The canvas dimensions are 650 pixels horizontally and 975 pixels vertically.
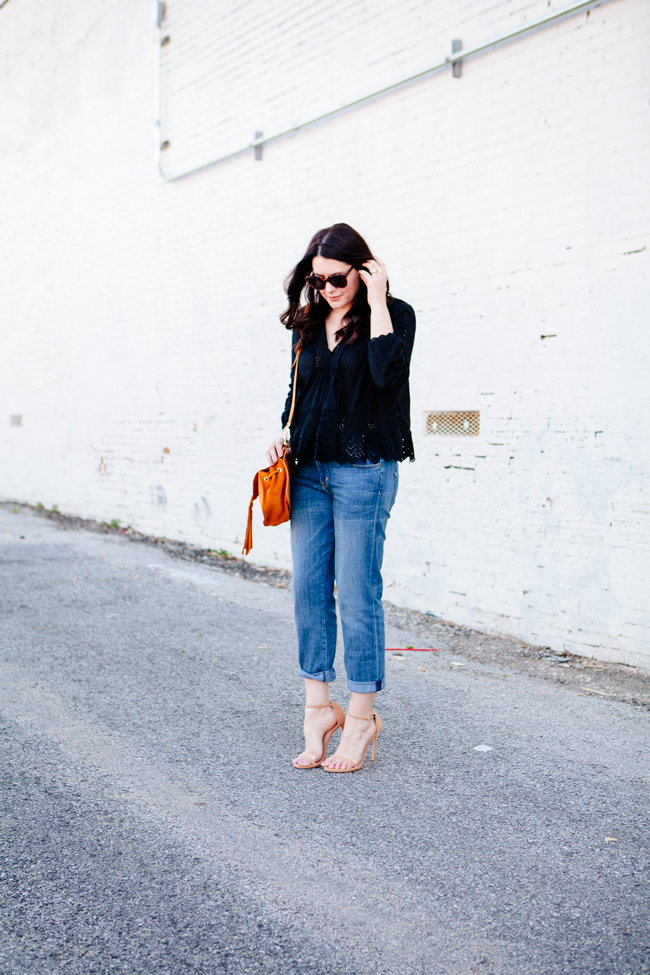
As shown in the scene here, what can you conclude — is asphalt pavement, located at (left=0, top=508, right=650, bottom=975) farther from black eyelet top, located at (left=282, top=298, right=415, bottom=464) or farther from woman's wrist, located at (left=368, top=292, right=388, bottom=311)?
woman's wrist, located at (left=368, top=292, right=388, bottom=311)

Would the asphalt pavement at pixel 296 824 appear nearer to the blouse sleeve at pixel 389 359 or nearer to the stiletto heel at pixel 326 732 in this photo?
the stiletto heel at pixel 326 732

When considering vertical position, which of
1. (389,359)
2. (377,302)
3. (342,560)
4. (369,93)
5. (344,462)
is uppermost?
(369,93)

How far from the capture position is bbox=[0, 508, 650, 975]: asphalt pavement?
78.1 inches

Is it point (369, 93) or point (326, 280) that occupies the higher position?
point (369, 93)

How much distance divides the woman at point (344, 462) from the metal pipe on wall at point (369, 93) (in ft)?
10.1

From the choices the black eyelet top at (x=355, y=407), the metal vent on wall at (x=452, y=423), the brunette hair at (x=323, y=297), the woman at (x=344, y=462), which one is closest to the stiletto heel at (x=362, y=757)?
the woman at (x=344, y=462)

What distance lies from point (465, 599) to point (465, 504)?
67cm

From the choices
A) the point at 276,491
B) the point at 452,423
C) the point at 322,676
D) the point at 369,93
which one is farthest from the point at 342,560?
the point at 369,93

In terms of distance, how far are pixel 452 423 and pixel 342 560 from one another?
2904 millimetres

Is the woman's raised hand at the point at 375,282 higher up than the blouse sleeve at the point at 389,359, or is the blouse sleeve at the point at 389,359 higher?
the woman's raised hand at the point at 375,282

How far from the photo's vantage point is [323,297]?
10.2 feet

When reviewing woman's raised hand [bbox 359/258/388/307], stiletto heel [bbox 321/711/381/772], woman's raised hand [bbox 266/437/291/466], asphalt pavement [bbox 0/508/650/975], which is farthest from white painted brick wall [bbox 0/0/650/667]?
woman's raised hand [bbox 266/437/291/466]

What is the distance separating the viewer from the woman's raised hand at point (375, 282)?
2.90 meters

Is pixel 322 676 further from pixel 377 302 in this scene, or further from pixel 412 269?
pixel 412 269
